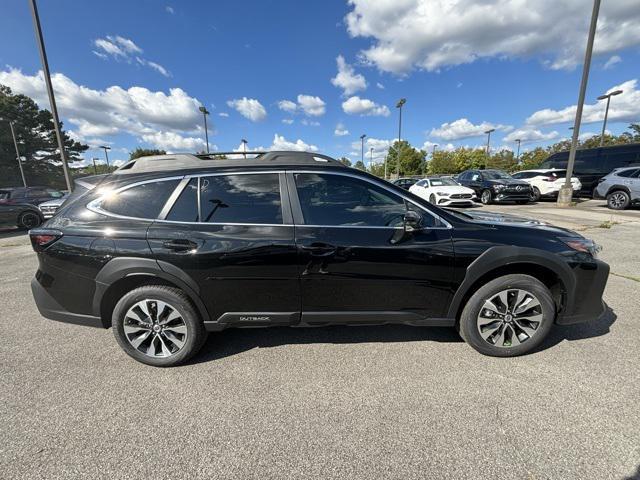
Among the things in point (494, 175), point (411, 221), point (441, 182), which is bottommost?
point (411, 221)

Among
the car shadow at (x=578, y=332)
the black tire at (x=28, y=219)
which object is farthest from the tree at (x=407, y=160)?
the car shadow at (x=578, y=332)

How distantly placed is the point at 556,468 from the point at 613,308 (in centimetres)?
283

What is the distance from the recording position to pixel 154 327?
8.34ft

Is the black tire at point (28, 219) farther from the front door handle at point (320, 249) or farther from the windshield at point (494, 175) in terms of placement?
the windshield at point (494, 175)

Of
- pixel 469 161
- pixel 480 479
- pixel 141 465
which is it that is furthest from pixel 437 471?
pixel 469 161

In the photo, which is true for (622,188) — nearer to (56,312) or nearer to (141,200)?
(141,200)

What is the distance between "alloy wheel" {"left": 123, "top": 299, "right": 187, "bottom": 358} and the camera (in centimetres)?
251

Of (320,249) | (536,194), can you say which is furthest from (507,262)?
(536,194)

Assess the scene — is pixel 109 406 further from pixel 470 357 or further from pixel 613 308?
pixel 613 308

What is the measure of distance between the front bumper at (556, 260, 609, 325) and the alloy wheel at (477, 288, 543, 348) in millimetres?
280

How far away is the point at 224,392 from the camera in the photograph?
2.25m

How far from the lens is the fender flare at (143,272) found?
2.40 meters

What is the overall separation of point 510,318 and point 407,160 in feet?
232

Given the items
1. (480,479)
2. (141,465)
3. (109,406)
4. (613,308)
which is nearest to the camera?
(480,479)
